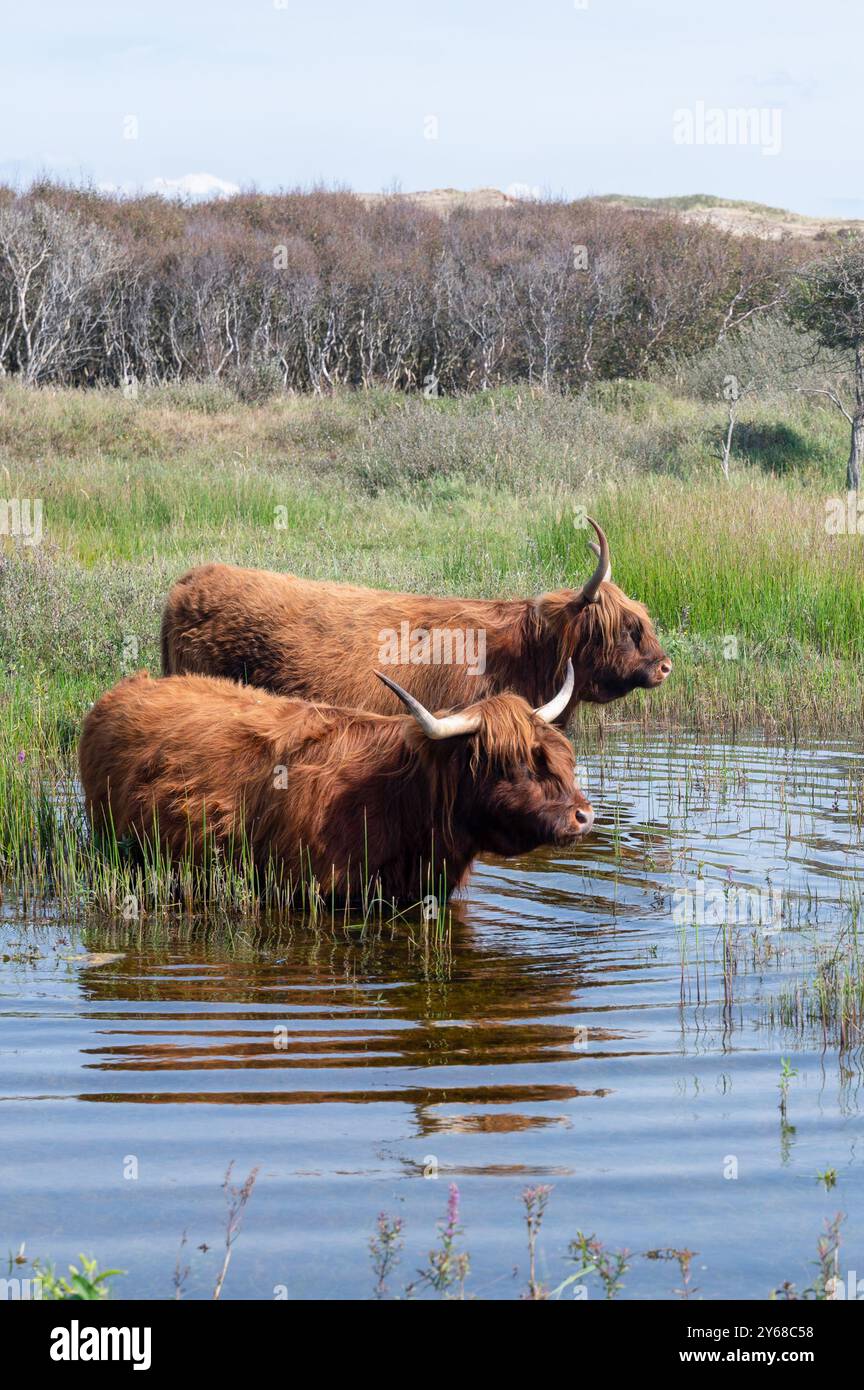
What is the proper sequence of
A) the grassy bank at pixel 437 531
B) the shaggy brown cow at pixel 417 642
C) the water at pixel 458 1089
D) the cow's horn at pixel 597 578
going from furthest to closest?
the grassy bank at pixel 437 531 → the shaggy brown cow at pixel 417 642 → the cow's horn at pixel 597 578 → the water at pixel 458 1089

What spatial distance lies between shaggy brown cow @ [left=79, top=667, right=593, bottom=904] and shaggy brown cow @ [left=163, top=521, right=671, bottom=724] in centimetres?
156

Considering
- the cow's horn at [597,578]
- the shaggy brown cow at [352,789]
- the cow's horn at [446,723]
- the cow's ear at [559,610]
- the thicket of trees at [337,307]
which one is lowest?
the shaggy brown cow at [352,789]

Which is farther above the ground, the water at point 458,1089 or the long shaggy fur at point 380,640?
the long shaggy fur at point 380,640

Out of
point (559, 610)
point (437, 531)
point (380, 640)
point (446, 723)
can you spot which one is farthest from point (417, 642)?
point (437, 531)

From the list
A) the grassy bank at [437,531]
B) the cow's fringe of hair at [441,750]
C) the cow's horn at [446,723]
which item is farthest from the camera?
the grassy bank at [437,531]

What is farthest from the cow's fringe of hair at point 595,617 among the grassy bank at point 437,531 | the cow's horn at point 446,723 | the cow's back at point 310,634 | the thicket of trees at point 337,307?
the thicket of trees at point 337,307

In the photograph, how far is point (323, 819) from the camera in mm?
5402

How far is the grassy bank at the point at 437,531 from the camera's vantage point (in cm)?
932

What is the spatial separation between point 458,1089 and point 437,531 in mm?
10560

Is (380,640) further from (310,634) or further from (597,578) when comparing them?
(597,578)

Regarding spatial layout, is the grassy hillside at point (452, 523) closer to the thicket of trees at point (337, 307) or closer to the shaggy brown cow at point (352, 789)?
the shaggy brown cow at point (352, 789)

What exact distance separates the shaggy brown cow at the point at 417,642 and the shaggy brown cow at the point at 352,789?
156 centimetres
